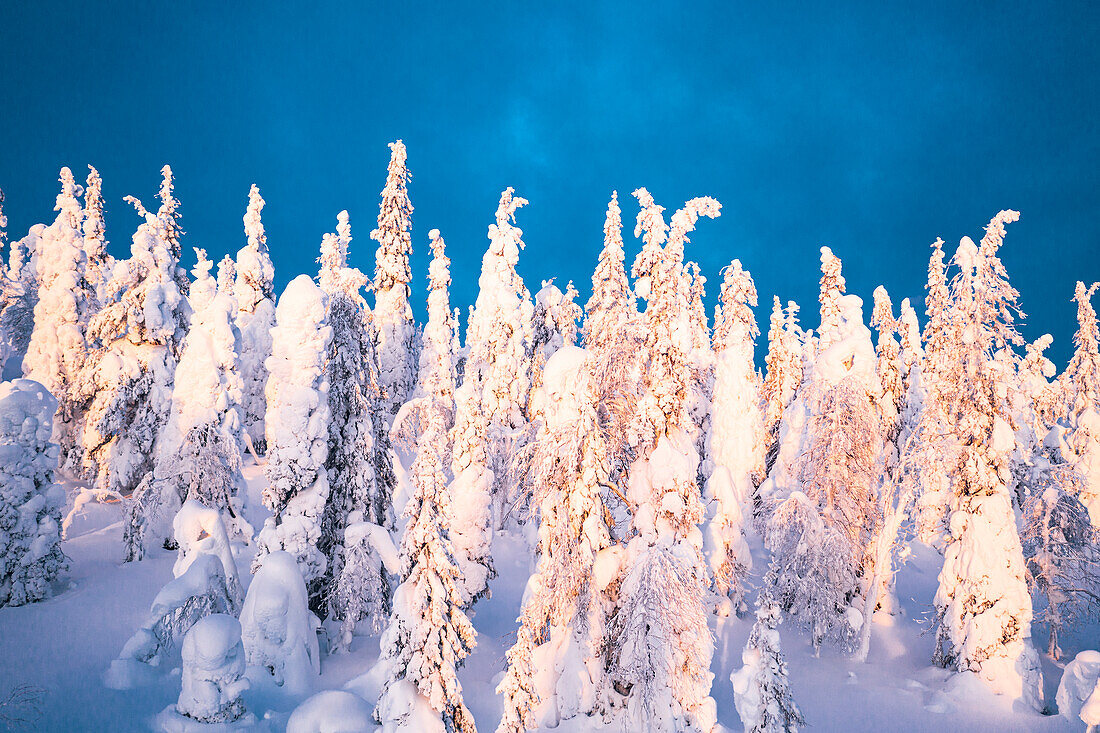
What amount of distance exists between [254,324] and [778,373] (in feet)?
109

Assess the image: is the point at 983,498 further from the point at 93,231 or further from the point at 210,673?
the point at 93,231

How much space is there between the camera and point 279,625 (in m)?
14.6

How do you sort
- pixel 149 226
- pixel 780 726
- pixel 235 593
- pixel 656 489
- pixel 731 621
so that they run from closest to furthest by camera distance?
pixel 780 726 → pixel 656 489 → pixel 235 593 → pixel 731 621 → pixel 149 226

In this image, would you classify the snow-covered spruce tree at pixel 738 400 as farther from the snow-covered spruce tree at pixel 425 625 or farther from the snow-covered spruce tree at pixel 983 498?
the snow-covered spruce tree at pixel 425 625

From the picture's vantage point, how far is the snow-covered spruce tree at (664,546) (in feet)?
38.1

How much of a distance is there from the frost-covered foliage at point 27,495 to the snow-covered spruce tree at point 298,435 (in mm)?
7061

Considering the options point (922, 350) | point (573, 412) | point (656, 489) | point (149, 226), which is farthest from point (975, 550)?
point (149, 226)

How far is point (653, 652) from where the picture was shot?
1191cm

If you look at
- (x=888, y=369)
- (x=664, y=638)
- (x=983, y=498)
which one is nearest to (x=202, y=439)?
(x=664, y=638)

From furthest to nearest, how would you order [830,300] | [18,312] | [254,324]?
[18,312] → [254,324] → [830,300]

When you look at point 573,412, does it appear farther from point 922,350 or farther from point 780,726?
point 922,350

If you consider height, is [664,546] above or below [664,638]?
above

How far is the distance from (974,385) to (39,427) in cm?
2720

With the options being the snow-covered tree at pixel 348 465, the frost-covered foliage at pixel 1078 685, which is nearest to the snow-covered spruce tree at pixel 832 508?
the frost-covered foliage at pixel 1078 685
